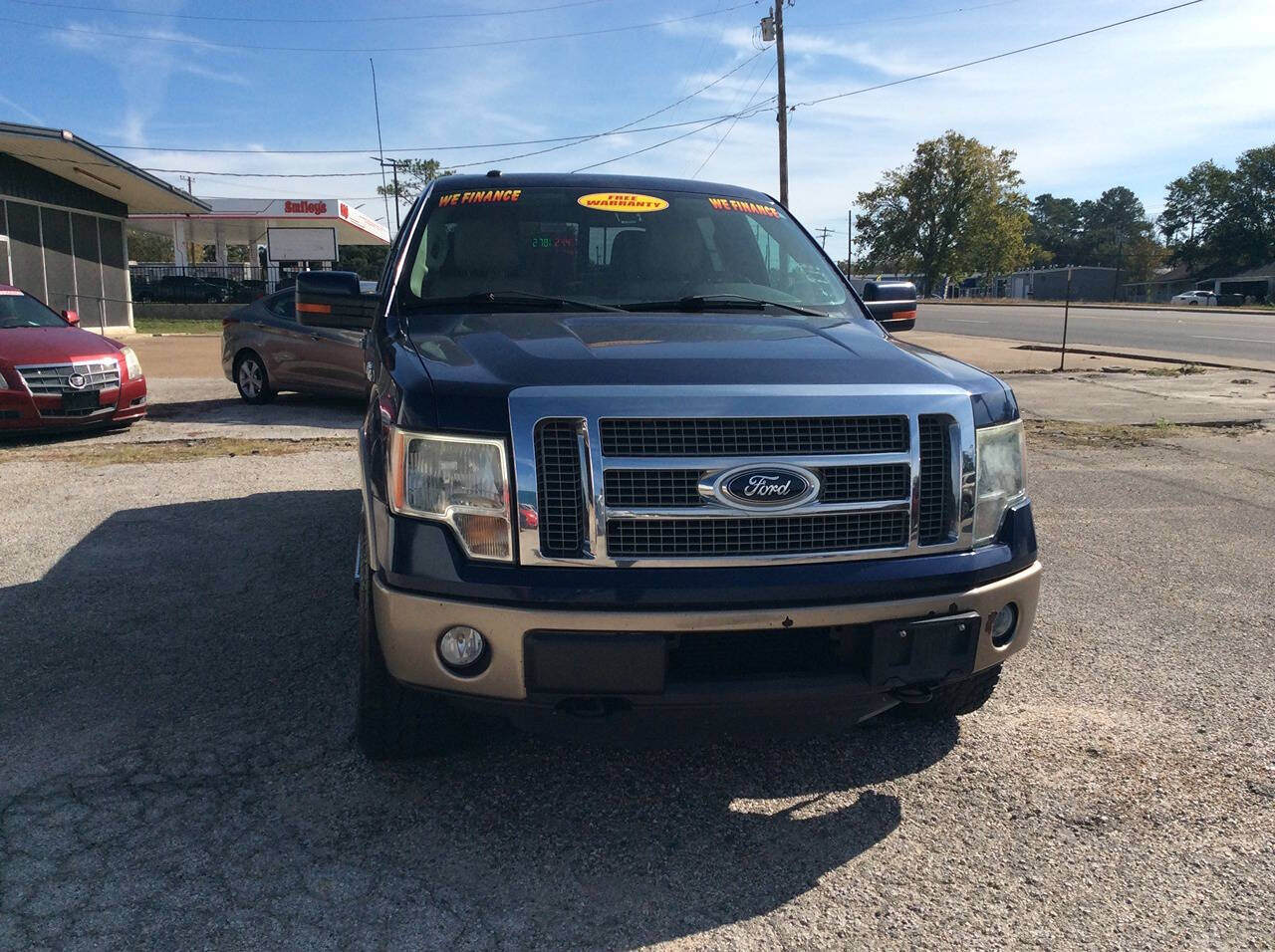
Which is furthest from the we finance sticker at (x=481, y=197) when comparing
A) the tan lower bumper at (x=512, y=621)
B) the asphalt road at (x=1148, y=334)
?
the asphalt road at (x=1148, y=334)

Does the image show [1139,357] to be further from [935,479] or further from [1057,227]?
[1057,227]

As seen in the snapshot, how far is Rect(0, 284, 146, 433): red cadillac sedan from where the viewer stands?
8.98 m

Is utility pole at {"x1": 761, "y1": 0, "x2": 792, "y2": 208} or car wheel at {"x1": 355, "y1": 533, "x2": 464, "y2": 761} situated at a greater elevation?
utility pole at {"x1": 761, "y1": 0, "x2": 792, "y2": 208}

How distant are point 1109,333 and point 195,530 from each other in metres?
24.8

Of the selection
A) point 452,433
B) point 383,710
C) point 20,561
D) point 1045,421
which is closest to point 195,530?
point 20,561

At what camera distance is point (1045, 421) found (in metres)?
11.0

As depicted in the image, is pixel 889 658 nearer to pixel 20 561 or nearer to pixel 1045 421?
pixel 20 561

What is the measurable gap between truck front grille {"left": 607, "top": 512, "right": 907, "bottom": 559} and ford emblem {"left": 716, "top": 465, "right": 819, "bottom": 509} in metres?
0.04

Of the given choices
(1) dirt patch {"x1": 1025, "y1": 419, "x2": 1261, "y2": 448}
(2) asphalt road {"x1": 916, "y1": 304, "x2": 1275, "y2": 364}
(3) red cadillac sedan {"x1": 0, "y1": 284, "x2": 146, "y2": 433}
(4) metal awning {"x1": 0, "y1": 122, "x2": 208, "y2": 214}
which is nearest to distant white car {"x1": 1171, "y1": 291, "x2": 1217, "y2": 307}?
(2) asphalt road {"x1": 916, "y1": 304, "x2": 1275, "y2": 364}

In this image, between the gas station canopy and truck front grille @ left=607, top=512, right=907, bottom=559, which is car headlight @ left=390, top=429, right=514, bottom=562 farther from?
the gas station canopy

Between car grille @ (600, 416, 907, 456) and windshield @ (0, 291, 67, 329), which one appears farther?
windshield @ (0, 291, 67, 329)

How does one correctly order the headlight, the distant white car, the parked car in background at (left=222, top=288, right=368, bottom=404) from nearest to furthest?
the headlight, the parked car in background at (left=222, top=288, right=368, bottom=404), the distant white car

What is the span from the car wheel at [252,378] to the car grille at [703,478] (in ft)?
33.4

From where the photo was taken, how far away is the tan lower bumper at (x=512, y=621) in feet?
8.05
